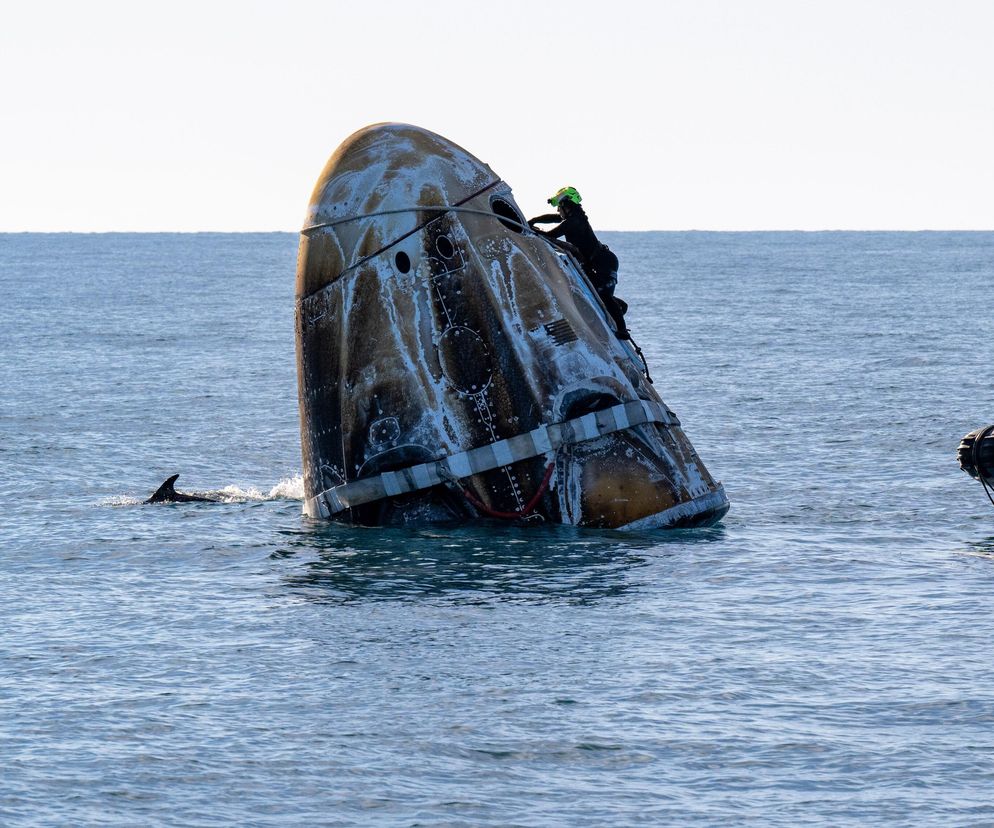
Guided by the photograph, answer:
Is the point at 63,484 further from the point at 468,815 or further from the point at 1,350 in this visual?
the point at 1,350

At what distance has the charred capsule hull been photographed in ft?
62.7

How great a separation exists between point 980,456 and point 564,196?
641 cm

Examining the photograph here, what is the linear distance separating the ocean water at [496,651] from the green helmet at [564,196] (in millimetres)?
4329

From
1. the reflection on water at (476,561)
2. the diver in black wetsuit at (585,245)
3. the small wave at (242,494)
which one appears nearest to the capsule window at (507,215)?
the diver in black wetsuit at (585,245)

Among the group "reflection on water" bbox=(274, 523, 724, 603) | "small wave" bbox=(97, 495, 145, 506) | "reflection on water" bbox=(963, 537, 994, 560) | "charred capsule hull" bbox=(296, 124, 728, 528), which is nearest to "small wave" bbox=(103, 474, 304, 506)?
"small wave" bbox=(97, 495, 145, 506)

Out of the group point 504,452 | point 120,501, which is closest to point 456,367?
point 504,452

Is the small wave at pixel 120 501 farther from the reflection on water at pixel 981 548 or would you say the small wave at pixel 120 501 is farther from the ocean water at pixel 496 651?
the reflection on water at pixel 981 548

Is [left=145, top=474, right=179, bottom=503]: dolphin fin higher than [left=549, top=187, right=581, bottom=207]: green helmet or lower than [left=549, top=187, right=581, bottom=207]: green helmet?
lower

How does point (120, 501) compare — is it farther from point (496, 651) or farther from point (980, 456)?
point (980, 456)

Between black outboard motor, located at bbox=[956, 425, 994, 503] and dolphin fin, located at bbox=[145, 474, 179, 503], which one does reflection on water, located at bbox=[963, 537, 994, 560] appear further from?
dolphin fin, located at bbox=[145, 474, 179, 503]

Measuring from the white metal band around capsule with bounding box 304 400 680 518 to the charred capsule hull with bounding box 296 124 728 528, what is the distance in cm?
2

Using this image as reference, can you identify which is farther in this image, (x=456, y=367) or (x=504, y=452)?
(x=456, y=367)

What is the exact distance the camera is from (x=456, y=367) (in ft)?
62.8

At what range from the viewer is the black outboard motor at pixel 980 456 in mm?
21422
